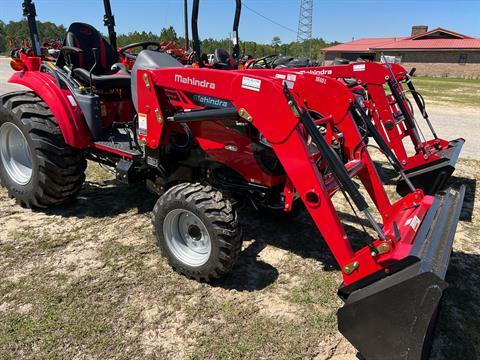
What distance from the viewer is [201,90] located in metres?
3.01

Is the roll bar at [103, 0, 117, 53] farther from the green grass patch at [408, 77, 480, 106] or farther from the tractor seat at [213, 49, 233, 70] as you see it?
the green grass patch at [408, 77, 480, 106]

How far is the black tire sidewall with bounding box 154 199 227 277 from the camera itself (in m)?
2.91

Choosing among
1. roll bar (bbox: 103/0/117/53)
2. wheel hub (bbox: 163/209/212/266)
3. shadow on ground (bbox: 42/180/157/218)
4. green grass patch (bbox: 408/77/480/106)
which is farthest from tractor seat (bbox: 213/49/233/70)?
green grass patch (bbox: 408/77/480/106)

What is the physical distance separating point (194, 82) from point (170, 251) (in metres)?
1.32

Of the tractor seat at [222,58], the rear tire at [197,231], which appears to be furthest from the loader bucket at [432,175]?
the tractor seat at [222,58]

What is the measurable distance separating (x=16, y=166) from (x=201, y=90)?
2.75 m

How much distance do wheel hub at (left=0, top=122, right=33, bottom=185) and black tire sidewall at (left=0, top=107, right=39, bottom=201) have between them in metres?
0.06

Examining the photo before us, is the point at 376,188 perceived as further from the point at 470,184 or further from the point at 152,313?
the point at 470,184

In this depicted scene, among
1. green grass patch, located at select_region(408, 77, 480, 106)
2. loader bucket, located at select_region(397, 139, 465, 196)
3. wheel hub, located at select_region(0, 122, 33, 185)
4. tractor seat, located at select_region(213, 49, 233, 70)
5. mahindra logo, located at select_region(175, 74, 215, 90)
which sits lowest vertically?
green grass patch, located at select_region(408, 77, 480, 106)

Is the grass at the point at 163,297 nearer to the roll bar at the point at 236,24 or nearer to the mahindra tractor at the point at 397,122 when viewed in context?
the mahindra tractor at the point at 397,122

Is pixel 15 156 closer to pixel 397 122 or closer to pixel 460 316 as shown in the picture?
pixel 460 316

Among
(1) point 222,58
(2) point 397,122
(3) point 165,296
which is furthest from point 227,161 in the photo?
(1) point 222,58

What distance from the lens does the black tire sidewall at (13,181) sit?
3973 mm

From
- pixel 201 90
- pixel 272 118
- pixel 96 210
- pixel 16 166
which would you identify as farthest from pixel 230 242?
pixel 16 166
